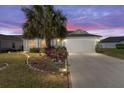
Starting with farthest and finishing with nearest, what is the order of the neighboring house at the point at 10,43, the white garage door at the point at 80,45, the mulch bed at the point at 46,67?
the white garage door at the point at 80,45, the neighboring house at the point at 10,43, the mulch bed at the point at 46,67

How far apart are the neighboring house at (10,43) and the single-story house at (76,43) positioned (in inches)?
22.8

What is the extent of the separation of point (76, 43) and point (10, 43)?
6798 millimetres

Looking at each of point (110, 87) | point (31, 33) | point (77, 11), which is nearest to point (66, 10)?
point (77, 11)

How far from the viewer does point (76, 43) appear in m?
29.9

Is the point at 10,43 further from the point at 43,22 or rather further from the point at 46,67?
the point at 46,67

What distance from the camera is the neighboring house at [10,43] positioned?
83.0 feet

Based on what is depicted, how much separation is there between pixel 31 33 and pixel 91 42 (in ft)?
32.9

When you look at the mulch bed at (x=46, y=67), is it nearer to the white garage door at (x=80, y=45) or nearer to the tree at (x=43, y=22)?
the tree at (x=43, y=22)

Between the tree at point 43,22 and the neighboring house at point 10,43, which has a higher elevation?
the tree at point 43,22

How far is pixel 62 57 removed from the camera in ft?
58.4

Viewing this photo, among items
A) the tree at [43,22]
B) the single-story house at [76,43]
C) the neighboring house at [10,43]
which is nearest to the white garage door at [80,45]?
the single-story house at [76,43]
